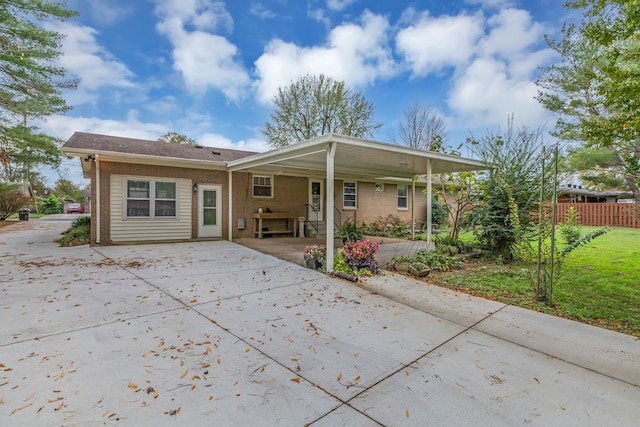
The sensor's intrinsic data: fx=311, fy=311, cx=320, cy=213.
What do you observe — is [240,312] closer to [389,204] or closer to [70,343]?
[70,343]

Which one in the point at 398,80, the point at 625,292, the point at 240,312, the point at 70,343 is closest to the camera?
the point at 70,343

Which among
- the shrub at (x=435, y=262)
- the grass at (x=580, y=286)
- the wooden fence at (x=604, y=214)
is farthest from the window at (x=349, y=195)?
the wooden fence at (x=604, y=214)

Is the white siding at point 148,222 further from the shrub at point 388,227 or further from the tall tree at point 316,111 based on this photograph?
the tall tree at point 316,111

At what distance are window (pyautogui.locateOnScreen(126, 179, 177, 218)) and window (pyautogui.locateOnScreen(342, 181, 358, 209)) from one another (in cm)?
736

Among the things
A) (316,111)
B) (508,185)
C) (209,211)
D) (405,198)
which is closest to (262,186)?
(209,211)

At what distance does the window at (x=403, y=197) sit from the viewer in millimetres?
16969

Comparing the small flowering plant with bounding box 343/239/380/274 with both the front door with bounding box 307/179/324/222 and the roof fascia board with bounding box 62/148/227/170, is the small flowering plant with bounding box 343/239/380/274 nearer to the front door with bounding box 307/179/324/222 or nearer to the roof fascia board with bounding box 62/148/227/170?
the roof fascia board with bounding box 62/148/227/170

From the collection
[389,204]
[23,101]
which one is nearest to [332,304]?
[389,204]

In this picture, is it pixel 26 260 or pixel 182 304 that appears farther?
pixel 26 260

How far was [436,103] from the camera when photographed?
77.5ft

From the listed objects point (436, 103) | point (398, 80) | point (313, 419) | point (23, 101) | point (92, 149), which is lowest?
point (313, 419)

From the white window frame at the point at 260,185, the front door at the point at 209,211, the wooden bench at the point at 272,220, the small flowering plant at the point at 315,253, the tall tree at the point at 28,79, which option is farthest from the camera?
the white window frame at the point at 260,185

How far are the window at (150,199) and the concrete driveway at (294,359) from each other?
4797 mm

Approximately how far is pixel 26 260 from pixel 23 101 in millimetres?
8285
